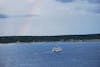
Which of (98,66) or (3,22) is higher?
(3,22)

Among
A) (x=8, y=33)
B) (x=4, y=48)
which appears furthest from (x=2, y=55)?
(x=8, y=33)

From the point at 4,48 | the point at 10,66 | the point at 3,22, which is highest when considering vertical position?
the point at 3,22

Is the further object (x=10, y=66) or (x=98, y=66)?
(x=10, y=66)

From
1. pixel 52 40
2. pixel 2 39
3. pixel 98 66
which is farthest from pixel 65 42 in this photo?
pixel 2 39

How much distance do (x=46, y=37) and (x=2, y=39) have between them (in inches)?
14.1

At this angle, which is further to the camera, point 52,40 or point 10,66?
point 10,66

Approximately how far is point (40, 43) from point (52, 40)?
0.12m

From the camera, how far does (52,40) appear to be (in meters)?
2.24

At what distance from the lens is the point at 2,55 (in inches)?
89.7

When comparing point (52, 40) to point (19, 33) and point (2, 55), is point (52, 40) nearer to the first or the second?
point (19, 33)

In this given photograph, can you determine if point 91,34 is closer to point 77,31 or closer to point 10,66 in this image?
point 77,31

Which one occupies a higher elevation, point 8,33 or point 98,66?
point 8,33

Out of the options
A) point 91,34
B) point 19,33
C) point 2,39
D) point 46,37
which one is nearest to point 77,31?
point 91,34

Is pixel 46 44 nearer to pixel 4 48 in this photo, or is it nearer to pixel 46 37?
pixel 46 37
